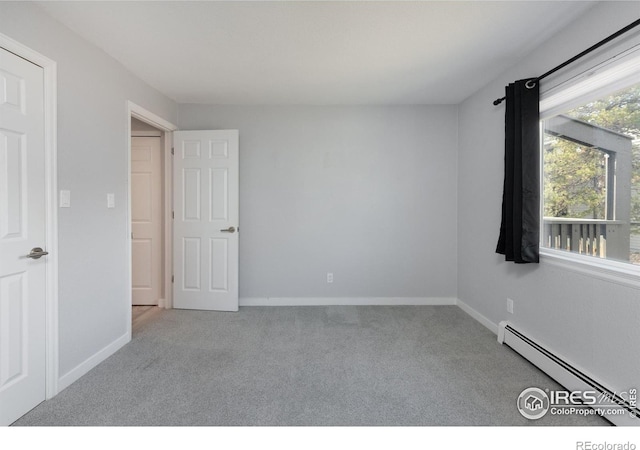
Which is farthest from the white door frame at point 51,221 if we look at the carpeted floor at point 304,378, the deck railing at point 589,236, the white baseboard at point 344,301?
the deck railing at point 589,236

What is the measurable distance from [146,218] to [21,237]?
205 centimetres

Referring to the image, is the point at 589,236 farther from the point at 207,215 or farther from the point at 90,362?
the point at 90,362

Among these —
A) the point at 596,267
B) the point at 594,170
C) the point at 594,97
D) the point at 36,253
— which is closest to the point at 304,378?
the point at 36,253

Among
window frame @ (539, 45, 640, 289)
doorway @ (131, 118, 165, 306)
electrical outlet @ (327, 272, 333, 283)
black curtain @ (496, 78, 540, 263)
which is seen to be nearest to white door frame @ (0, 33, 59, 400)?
doorway @ (131, 118, 165, 306)

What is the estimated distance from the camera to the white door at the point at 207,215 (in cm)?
360

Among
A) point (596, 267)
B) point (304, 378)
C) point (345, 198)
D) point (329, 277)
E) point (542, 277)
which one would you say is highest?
point (345, 198)

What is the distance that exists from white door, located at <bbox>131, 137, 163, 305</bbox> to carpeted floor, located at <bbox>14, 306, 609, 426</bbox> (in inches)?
29.7

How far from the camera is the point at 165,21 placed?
204 centimetres

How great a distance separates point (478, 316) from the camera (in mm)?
3266

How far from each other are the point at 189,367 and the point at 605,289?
2880 mm

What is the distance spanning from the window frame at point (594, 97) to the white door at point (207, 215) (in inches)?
121

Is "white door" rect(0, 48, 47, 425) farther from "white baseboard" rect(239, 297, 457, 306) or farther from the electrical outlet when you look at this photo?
the electrical outlet
